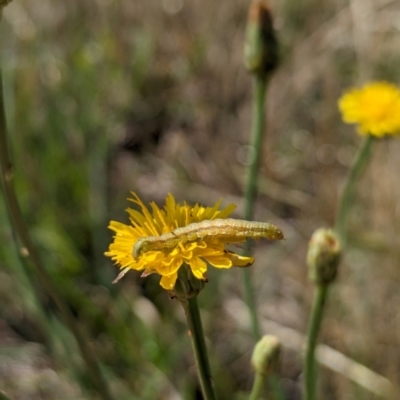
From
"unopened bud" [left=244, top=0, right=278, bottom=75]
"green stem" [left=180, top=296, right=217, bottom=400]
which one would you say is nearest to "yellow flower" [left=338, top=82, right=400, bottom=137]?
"unopened bud" [left=244, top=0, right=278, bottom=75]

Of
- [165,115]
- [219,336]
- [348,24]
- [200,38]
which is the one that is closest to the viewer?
[219,336]

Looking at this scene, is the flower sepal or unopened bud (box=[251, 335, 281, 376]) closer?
the flower sepal

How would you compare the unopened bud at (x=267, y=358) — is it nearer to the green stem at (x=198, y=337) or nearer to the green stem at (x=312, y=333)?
the green stem at (x=312, y=333)

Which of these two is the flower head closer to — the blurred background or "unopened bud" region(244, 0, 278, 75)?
the blurred background

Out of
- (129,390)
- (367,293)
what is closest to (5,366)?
(129,390)

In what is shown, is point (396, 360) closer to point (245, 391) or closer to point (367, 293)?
point (367, 293)
